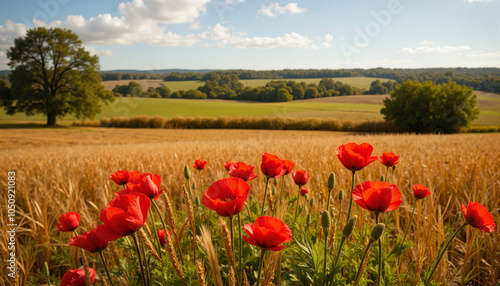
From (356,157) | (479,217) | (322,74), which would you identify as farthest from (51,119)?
(322,74)

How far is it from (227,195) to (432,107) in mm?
45740

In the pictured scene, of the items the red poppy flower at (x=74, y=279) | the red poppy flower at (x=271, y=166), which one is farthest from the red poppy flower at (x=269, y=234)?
the red poppy flower at (x=74, y=279)

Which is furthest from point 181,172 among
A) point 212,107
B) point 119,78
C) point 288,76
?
point 288,76

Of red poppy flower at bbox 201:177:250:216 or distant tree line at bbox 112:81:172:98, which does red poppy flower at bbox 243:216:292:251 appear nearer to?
red poppy flower at bbox 201:177:250:216

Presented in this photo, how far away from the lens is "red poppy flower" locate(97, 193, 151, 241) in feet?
2.64

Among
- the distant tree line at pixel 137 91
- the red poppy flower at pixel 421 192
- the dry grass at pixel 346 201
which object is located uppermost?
the distant tree line at pixel 137 91

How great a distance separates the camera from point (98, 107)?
35281mm

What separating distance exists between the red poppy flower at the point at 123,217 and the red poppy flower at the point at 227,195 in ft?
0.62

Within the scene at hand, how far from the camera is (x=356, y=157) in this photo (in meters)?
1.21

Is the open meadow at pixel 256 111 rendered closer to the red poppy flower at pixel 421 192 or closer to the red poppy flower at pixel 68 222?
the red poppy flower at pixel 421 192

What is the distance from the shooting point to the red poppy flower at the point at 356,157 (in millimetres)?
1215

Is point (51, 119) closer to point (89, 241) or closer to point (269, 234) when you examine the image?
point (89, 241)

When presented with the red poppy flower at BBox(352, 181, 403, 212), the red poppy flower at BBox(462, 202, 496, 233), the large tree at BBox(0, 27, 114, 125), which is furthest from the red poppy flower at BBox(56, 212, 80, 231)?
the large tree at BBox(0, 27, 114, 125)

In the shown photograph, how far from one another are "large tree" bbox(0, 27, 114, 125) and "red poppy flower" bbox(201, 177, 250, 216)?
37.5 metres
